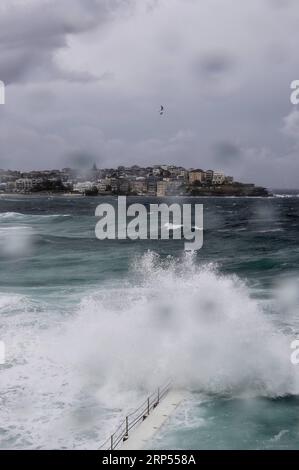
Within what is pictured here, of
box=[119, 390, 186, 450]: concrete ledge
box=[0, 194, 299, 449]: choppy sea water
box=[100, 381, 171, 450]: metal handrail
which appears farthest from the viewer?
box=[0, 194, 299, 449]: choppy sea water

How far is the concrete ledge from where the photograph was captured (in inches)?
448

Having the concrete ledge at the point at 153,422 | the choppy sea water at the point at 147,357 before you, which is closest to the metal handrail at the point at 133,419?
the concrete ledge at the point at 153,422

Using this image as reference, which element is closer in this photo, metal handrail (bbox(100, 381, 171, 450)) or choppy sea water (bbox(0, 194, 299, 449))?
metal handrail (bbox(100, 381, 171, 450))

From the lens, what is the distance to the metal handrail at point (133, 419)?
11.6 metres

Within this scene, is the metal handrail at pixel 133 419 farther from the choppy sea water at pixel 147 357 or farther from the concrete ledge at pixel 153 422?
the choppy sea water at pixel 147 357

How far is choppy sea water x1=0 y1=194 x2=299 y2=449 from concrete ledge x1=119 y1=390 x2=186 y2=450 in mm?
221

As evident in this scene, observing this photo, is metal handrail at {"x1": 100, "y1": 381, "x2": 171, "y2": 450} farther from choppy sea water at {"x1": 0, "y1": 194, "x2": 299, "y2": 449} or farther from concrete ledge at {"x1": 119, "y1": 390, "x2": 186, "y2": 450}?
choppy sea water at {"x1": 0, "y1": 194, "x2": 299, "y2": 449}

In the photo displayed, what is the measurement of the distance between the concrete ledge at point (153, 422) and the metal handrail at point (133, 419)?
13cm

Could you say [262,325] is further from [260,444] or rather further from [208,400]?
[260,444]

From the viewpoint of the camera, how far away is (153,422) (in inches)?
490

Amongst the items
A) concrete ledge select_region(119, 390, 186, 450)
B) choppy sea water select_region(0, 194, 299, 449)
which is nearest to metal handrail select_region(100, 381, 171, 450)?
concrete ledge select_region(119, 390, 186, 450)

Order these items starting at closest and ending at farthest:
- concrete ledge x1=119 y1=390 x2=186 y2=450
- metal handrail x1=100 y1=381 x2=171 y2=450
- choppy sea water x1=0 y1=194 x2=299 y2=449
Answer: concrete ledge x1=119 y1=390 x2=186 y2=450 < metal handrail x1=100 y1=381 x2=171 y2=450 < choppy sea water x1=0 y1=194 x2=299 y2=449

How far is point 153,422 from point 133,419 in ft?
2.43

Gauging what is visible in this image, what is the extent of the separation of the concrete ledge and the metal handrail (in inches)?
5.1
